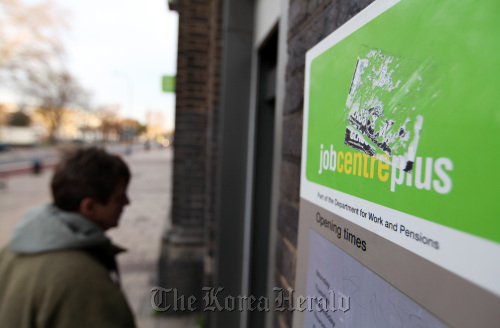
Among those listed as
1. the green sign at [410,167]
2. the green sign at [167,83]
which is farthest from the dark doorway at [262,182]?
the green sign at [167,83]

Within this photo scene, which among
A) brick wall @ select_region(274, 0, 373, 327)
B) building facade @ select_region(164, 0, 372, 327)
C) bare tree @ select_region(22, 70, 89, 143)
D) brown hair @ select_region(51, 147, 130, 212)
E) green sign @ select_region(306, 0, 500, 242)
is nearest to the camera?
green sign @ select_region(306, 0, 500, 242)

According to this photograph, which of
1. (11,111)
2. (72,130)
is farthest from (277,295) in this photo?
(72,130)

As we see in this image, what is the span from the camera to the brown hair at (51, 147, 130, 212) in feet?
5.85

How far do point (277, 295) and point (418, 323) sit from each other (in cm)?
86

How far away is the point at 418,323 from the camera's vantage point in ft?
1.63

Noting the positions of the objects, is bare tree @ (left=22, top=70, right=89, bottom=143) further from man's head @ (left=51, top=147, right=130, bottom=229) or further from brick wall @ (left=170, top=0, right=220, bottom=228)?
man's head @ (left=51, top=147, right=130, bottom=229)

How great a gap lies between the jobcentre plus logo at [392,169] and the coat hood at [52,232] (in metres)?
1.33

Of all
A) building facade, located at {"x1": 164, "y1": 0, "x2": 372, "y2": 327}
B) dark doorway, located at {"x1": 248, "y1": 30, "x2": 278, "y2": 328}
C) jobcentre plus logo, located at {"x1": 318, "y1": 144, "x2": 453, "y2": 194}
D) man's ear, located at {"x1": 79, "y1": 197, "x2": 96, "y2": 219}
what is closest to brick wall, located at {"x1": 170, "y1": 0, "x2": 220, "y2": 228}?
building facade, located at {"x1": 164, "y1": 0, "x2": 372, "y2": 327}

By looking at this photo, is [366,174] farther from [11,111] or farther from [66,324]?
[11,111]

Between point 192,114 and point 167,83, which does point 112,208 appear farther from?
point 167,83

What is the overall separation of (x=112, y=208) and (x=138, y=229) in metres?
6.35

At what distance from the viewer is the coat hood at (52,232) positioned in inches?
60.4

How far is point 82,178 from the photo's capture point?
1.80 m

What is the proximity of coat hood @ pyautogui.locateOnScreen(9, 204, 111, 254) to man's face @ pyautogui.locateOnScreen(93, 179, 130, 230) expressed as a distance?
0.11 m
